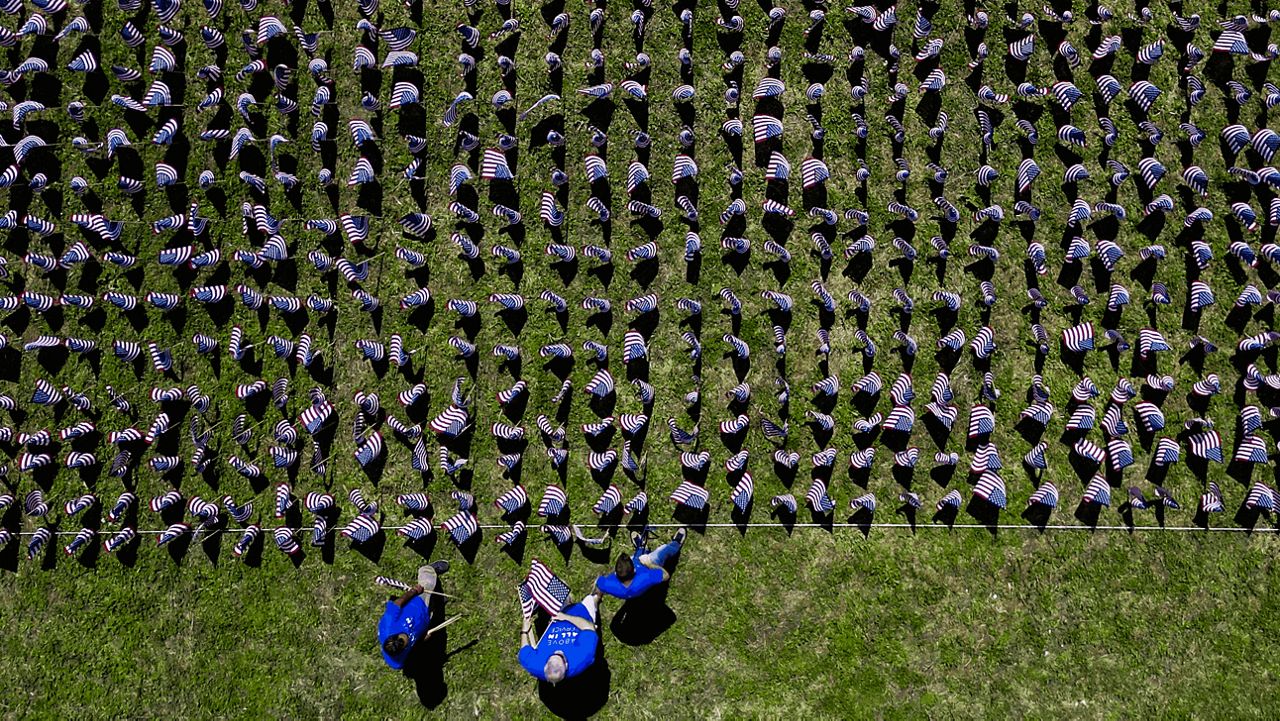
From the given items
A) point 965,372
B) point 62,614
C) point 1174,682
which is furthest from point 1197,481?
point 62,614

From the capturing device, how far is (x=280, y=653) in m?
11.9

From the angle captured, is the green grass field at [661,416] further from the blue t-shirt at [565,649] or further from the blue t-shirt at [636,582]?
the blue t-shirt at [565,649]

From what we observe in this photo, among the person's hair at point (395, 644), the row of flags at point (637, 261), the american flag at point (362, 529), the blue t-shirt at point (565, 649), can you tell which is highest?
the row of flags at point (637, 261)

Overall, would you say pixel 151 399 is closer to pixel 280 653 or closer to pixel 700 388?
pixel 280 653

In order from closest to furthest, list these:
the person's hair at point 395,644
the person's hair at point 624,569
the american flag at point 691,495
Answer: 1. the person's hair at point 395,644
2. the person's hair at point 624,569
3. the american flag at point 691,495

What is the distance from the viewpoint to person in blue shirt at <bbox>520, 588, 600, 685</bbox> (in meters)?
11.0

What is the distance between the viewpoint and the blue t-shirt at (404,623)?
11.1 m

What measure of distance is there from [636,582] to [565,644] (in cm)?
140

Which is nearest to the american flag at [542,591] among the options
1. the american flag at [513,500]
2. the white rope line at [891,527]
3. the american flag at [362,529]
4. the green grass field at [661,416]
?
the green grass field at [661,416]

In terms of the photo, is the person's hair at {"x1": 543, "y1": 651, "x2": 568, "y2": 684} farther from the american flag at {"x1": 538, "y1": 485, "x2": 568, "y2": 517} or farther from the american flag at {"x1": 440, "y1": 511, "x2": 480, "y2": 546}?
the american flag at {"x1": 440, "y1": 511, "x2": 480, "y2": 546}

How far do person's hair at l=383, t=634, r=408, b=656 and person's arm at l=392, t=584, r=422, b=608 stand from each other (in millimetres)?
517

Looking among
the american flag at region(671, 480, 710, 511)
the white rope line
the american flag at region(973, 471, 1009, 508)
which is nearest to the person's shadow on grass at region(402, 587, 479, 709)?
the white rope line

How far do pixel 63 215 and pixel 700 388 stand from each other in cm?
1101

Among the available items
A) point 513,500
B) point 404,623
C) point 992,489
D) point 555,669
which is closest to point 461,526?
point 513,500
